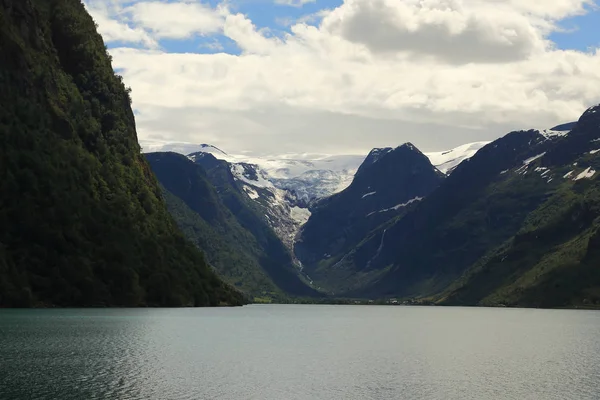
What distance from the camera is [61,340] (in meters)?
144

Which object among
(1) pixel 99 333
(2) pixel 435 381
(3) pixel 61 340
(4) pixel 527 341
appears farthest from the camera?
(4) pixel 527 341

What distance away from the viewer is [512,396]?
9800 centimetres

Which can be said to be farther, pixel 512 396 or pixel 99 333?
pixel 99 333

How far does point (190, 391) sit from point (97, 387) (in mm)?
11382

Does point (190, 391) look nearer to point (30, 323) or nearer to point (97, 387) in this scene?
point (97, 387)

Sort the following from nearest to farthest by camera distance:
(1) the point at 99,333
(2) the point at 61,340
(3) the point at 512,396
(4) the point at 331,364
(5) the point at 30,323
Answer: (3) the point at 512,396, (4) the point at 331,364, (2) the point at 61,340, (1) the point at 99,333, (5) the point at 30,323

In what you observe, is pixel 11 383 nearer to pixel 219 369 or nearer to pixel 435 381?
pixel 219 369

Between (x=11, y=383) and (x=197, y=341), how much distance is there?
74576 mm

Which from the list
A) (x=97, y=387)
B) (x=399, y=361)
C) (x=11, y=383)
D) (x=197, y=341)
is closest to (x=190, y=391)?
(x=97, y=387)

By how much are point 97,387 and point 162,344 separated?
58857mm

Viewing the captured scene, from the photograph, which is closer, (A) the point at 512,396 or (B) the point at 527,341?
(A) the point at 512,396

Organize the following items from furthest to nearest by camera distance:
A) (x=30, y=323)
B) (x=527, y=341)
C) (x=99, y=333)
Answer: (x=527, y=341)
(x=30, y=323)
(x=99, y=333)

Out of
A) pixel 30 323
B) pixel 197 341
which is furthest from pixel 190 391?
pixel 30 323

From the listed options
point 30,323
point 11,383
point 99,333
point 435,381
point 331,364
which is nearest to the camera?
point 11,383
